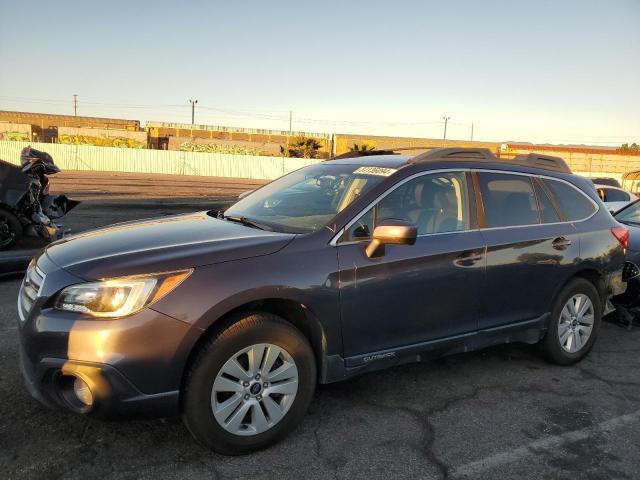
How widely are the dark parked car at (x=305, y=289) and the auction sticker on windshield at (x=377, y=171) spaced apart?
0.06ft

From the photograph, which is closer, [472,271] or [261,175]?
[472,271]

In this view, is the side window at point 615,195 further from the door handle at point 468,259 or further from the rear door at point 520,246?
the door handle at point 468,259

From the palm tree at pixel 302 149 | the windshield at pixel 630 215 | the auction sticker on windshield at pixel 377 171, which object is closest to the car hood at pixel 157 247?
the auction sticker on windshield at pixel 377 171

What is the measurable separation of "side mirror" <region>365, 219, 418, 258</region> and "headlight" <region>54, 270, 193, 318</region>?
1.15 m

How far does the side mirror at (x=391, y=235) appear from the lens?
3.14 meters

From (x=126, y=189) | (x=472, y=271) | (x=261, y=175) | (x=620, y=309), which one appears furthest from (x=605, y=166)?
(x=472, y=271)

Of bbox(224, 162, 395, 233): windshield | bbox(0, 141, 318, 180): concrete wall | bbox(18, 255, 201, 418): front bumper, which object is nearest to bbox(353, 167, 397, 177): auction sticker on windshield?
bbox(224, 162, 395, 233): windshield

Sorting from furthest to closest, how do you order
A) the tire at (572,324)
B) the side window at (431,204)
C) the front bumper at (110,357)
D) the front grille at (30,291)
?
the tire at (572,324) → the side window at (431,204) → the front grille at (30,291) → the front bumper at (110,357)

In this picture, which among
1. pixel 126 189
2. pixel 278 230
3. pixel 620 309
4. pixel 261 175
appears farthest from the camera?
pixel 261 175

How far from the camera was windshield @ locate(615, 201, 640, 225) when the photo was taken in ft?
22.6

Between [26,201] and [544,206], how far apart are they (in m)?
7.44

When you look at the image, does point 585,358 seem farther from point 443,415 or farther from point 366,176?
point 366,176

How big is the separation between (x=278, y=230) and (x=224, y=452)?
131 centimetres

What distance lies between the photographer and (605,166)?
42.8 meters
